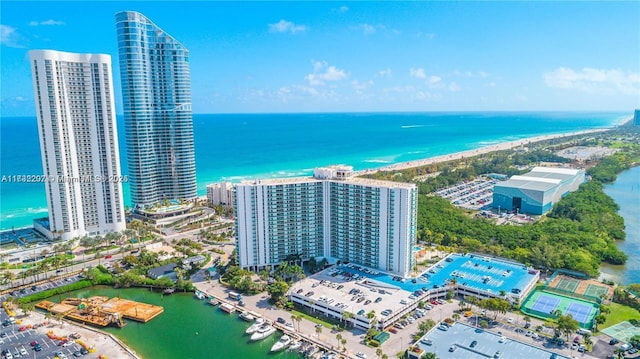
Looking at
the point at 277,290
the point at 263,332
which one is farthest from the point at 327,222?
the point at 263,332

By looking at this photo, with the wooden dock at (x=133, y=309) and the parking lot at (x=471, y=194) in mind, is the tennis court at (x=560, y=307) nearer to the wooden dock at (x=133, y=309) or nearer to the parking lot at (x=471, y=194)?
the wooden dock at (x=133, y=309)

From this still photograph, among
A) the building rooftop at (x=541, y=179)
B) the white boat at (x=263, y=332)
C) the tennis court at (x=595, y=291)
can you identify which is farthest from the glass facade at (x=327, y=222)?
the building rooftop at (x=541, y=179)

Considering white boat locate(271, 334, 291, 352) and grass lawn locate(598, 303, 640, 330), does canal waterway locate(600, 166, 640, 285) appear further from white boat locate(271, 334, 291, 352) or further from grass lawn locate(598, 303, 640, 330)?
white boat locate(271, 334, 291, 352)

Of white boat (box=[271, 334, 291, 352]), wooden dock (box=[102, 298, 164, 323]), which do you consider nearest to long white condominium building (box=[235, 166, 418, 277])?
wooden dock (box=[102, 298, 164, 323])

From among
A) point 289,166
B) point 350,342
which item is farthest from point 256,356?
point 289,166

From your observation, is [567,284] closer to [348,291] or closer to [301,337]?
[348,291]

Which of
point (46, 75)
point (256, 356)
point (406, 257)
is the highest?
point (46, 75)

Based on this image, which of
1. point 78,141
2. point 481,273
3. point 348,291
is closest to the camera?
point 348,291

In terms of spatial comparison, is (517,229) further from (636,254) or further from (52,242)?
(52,242)
